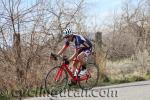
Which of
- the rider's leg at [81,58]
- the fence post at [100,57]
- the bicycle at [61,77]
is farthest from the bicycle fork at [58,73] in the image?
the fence post at [100,57]

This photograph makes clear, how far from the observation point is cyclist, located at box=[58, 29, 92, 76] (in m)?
Result: 10.3

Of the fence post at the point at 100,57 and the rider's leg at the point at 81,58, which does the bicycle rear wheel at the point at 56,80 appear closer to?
the rider's leg at the point at 81,58

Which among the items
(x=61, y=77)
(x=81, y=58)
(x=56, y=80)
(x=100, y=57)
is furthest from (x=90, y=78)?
(x=100, y=57)

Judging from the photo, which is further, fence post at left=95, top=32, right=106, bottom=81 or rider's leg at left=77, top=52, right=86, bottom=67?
fence post at left=95, top=32, right=106, bottom=81

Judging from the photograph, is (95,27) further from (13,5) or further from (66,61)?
(66,61)

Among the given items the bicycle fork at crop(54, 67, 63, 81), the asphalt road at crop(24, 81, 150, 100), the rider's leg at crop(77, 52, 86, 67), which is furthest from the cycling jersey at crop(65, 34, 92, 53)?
the asphalt road at crop(24, 81, 150, 100)

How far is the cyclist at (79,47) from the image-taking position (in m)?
10.3

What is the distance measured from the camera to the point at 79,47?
10508 millimetres

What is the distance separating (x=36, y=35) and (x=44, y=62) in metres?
0.98

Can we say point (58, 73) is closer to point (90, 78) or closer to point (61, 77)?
point (61, 77)

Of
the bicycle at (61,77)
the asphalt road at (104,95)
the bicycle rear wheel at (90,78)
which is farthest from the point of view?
the bicycle rear wheel at (90,78)

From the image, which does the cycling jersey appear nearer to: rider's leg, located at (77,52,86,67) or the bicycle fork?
rider's leg, located at (77,52,86,67)

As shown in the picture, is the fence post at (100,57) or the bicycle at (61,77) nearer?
the bicycle at (61,77)

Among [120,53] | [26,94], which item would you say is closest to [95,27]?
[120,53]
